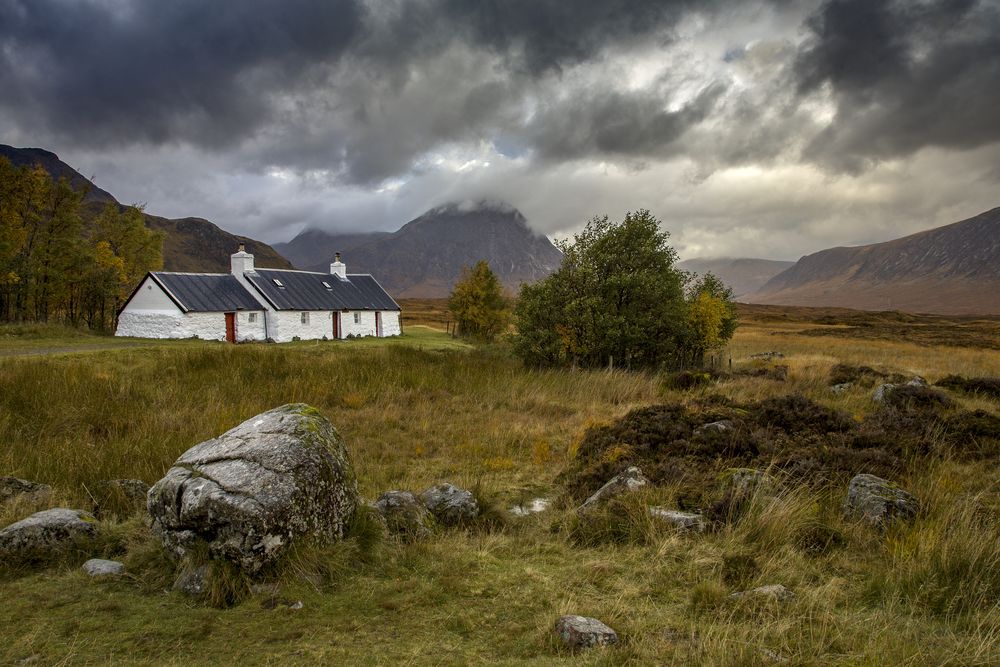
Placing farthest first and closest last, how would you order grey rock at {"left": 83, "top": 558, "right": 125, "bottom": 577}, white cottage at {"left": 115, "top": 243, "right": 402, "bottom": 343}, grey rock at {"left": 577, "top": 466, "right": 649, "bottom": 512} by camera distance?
1. white cottage at {"left": 115, "top": 243, "right": 402, "bottom": 343}
2. grey rock at {"left": 577, "top": 466, "right": 649, "bottom": 512}
3. grey rock at {"left": 83, "top": 558, "right": 125, "bottom": 577}

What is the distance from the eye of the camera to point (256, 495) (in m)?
4.70

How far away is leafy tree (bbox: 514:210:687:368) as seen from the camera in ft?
74.2

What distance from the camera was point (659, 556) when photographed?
5293 millimetres

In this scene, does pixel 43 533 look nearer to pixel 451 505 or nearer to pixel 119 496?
pixel 119 496

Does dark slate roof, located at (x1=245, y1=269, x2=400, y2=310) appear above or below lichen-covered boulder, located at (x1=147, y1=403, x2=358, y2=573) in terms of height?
above

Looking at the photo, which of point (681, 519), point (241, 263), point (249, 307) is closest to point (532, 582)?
point (681, 519)

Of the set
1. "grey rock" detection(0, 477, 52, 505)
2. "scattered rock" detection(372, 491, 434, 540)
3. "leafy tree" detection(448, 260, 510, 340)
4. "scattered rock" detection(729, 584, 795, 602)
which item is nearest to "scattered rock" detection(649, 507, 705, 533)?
"scattered rock" detection(729, 584, 795, 602)

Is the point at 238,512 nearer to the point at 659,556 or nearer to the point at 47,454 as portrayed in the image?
the point at 659,556

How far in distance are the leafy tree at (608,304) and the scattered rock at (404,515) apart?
54.3 ft

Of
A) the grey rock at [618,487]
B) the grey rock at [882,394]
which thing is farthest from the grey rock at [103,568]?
the grey rock at [882,394]

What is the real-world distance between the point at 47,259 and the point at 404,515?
151 ft

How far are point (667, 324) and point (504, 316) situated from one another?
2898cm

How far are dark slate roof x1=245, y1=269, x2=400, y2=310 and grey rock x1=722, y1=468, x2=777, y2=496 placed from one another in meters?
38.2

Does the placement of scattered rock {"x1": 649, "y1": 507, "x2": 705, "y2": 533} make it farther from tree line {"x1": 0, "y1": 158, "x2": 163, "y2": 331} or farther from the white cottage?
tree line {"x1": 0, "y1": 158, "x2": 163, "y2": 331}
